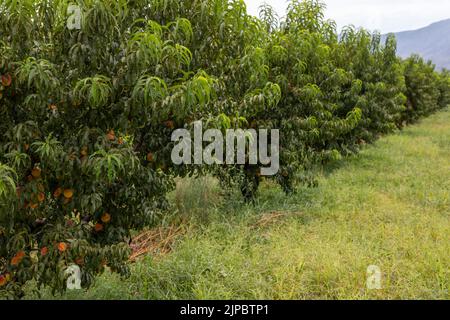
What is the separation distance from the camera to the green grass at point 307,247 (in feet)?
14.2

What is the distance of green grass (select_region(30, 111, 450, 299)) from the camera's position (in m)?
4.34

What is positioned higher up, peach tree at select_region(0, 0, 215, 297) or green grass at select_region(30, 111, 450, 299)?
peach tree at select_region(0, 0, 215, 297)

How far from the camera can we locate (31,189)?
3162mm

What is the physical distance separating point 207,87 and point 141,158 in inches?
50.1

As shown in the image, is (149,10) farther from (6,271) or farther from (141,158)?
(6,271)

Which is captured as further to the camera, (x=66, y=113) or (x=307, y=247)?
(x=307, y=247)

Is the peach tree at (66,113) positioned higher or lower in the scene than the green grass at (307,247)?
higher

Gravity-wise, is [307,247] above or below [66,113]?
below

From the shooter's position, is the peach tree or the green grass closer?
the peach tree

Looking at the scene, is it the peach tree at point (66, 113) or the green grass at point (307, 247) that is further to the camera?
the green grass at point (307, 247)

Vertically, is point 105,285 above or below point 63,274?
below

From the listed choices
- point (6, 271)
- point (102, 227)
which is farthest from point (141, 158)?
point (6, 271)

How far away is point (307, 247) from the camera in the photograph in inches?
213
